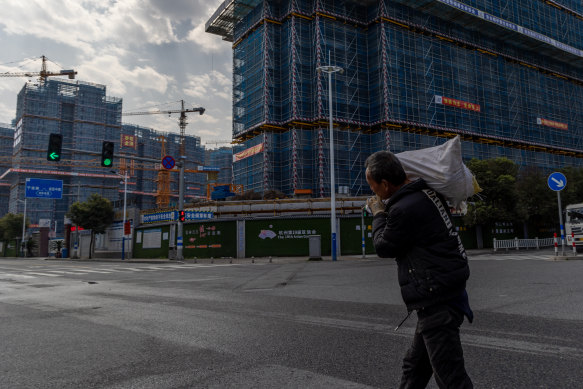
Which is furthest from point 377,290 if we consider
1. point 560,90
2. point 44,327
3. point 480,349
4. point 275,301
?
point 560,90

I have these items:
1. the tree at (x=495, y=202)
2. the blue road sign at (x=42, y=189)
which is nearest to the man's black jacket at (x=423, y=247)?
the tree at (x=495, y=202)

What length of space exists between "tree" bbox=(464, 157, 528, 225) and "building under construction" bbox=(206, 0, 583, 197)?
789 inches

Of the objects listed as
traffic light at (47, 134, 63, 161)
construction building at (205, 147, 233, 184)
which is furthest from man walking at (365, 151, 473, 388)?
construction building at (205, 147, 233, 184)

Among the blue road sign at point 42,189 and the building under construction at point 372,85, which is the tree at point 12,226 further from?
the building under construction at point 372,85

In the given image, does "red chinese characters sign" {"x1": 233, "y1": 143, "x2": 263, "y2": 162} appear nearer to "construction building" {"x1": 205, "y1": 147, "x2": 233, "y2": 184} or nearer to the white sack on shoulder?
the white sack on shoulder

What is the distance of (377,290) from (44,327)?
6.53 metres

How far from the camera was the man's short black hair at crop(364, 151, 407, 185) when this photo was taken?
2.51 meters

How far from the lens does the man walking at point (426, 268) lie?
219cm

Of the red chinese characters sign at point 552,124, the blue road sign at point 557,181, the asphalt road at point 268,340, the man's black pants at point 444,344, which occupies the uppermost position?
the red chinese characters sign at point 552,124

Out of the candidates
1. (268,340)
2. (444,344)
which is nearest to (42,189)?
(268,340)

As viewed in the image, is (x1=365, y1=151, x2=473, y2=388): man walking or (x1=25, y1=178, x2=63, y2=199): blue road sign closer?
(x1=365, y1=151, x2=473, y2=388): man walking

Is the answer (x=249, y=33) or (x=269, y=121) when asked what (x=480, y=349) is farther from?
(x=249, y=33)

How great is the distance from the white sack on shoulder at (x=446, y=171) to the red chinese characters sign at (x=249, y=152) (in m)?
52.3

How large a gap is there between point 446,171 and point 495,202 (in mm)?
34231
